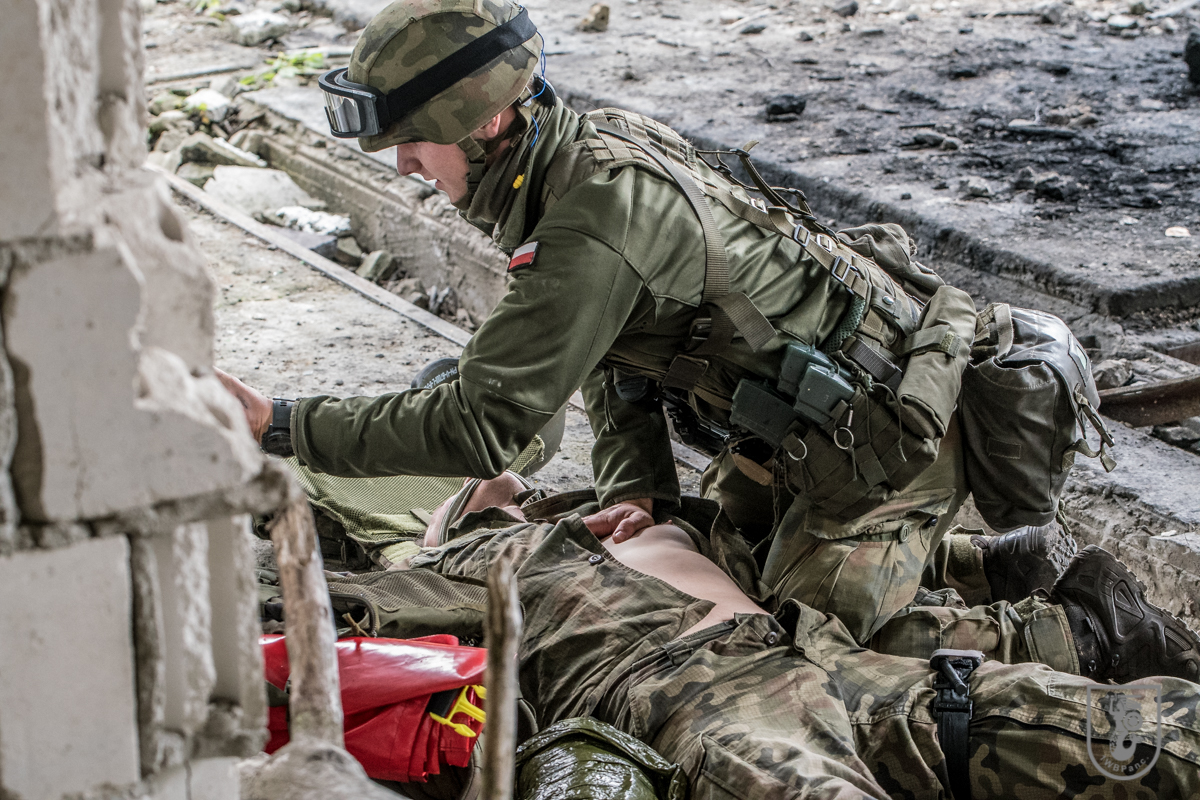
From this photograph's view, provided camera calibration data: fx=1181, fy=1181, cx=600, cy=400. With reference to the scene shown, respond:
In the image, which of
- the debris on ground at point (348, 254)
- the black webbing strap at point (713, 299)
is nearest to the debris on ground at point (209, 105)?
the debris on ground at point (348, 254)

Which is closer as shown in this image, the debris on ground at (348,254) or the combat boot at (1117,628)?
the combat boot at (1117,628)

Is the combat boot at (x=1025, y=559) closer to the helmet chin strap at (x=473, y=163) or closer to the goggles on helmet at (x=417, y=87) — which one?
the helmet chin strap at (x=473, y=163)

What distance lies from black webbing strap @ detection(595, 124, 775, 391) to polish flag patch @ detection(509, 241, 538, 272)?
1.14 ft

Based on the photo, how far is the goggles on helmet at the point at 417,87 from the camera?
97.3 inches

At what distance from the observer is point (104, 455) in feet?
3.92

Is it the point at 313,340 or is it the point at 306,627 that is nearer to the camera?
the point at 306,627

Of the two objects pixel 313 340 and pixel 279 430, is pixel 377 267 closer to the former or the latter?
pixel 313 340

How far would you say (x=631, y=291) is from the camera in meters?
2.44

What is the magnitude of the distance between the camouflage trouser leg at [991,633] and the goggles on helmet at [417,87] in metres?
1.59

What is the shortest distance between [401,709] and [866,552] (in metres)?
1.15

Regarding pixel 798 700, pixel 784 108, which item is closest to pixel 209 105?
pixel 784 108

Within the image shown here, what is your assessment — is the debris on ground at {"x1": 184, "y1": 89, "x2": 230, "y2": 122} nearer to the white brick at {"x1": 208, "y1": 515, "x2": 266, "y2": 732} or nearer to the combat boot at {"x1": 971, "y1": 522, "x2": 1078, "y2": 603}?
the combat boot at {"x1": 971, "y1": 522, "x2": 1078, "y2": 603}

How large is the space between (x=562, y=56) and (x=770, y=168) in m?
2.65

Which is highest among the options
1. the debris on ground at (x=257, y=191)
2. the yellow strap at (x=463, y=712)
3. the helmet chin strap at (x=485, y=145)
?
the helmet chin strap at (x=485, y=145)
